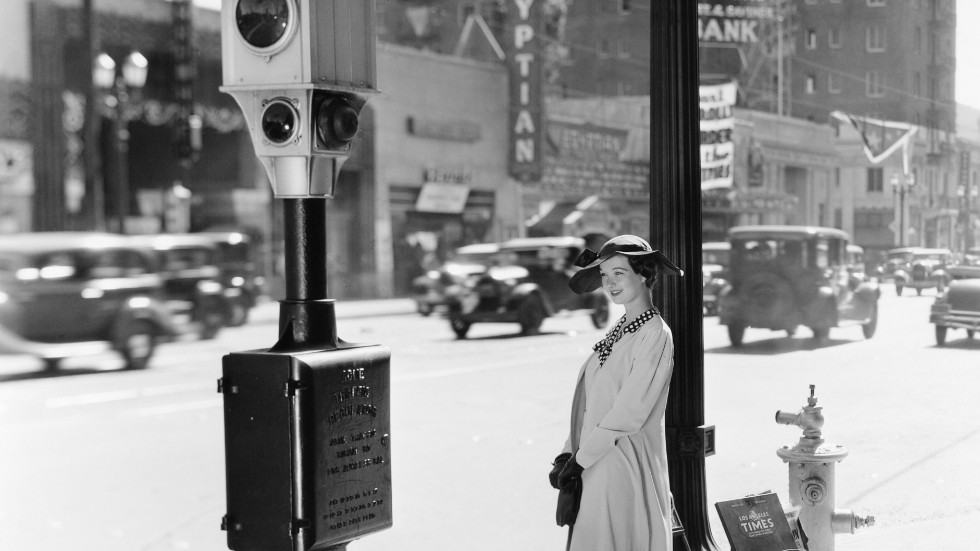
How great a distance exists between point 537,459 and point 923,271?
125 inches

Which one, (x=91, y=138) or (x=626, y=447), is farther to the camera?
(x=91, y=138)

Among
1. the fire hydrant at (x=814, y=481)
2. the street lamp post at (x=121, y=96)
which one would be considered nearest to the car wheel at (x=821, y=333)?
the fire hydrant at (x=814, y=481)

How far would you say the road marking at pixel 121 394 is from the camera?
39.9 ft

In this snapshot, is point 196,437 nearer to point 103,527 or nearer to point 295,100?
point 103,527

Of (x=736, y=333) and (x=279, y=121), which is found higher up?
(x=279, y=121)

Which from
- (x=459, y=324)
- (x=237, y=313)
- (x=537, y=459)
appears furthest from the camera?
(x=237, y=313)

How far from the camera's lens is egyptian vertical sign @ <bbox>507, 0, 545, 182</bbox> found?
33406 mm

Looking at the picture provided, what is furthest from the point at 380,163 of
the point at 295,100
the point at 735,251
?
the point at 295,100

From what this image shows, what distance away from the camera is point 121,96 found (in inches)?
940

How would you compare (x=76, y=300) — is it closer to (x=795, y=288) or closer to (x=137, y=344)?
(x=137, y=344)

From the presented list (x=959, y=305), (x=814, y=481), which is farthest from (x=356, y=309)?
(x=814, y=481)

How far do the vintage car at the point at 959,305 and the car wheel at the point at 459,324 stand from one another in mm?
12690

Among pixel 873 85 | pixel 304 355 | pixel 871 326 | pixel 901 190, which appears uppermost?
pixel 873 85

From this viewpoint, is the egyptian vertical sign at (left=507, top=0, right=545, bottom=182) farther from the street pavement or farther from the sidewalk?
the street pavement
